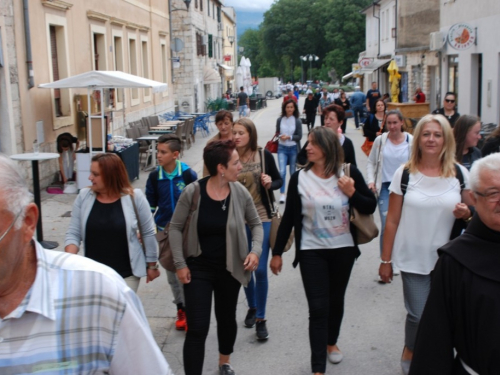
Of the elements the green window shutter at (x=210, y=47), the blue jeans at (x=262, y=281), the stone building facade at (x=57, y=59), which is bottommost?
the blue jeans at (x=262, y=281)

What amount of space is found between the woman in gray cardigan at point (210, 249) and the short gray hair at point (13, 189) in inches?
97.0

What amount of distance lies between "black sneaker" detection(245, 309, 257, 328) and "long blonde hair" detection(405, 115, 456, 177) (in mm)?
2080

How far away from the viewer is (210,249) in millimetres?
4336

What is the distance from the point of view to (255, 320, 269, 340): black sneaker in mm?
5398

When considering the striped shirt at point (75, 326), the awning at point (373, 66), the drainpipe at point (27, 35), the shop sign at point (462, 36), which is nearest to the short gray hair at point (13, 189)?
the striped shirt at point (75, 326)

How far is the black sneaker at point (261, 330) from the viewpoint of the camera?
5398mm

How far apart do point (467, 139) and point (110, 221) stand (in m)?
3.30

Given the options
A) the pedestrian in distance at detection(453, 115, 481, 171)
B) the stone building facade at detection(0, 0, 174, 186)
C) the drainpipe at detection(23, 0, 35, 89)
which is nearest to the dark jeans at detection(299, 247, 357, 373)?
the pedestrian in distance at detection(453, 115, 481, 171)

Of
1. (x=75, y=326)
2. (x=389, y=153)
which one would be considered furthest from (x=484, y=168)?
(x=389, y=153)

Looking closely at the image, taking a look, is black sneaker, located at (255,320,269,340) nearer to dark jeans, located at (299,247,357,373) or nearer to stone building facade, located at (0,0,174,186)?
dark jeans, located at (299,247,357,373)

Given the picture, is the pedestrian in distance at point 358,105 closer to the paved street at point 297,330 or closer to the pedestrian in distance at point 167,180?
the paved street at point 297,330

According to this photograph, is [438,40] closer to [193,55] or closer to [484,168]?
[193,55]

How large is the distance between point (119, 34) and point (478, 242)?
61.3 ft

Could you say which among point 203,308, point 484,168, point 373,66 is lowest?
point 203,308
